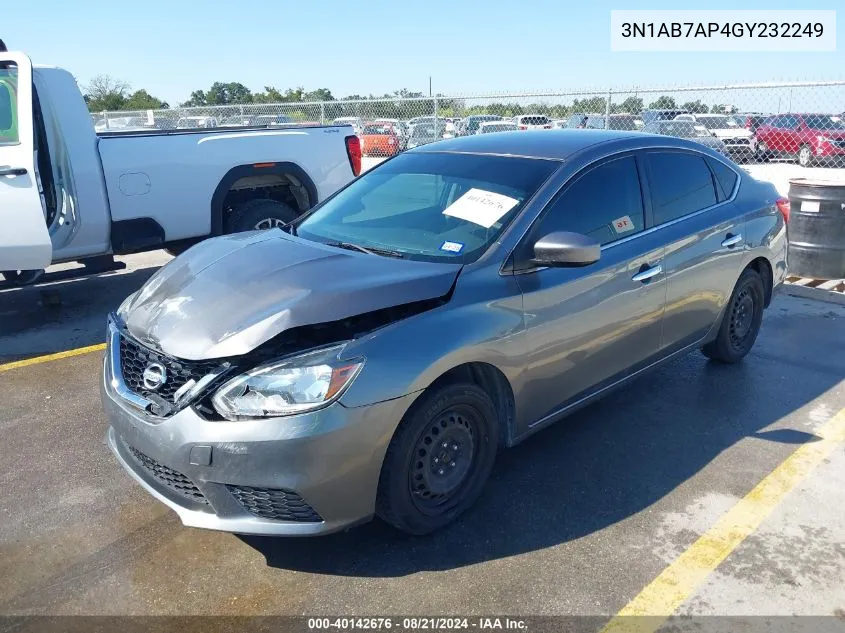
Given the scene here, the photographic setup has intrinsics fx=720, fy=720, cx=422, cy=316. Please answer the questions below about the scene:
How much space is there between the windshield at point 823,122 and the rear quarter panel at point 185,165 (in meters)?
12.5

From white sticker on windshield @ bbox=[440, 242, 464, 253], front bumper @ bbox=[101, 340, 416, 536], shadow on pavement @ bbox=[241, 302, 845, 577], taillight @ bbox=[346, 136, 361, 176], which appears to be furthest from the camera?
taillight @ bbox=[346, 136, 361, 176]

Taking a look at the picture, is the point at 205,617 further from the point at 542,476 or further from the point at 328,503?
the point at 542,476

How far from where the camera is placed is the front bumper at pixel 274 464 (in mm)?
2609

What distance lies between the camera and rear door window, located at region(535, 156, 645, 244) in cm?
355

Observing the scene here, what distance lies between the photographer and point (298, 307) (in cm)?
282

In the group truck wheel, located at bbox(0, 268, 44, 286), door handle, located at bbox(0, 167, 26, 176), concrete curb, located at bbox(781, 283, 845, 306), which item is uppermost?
door handle, located at bbox(0, 167, 26, 176)

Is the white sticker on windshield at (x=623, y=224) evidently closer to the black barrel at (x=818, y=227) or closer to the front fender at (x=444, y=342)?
the front fender at (x=444, y=342)

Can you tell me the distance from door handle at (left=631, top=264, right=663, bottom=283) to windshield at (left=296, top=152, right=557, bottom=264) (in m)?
0.75

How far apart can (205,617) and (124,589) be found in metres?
0.40

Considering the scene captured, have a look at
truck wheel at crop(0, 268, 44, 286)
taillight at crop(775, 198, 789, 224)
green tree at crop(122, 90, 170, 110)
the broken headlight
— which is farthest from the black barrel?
green tree at crop(122, 90, 170, 110)

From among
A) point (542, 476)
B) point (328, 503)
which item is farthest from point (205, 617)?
point (542, 476)

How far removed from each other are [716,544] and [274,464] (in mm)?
1936

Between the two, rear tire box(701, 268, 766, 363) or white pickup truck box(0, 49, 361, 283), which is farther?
white pickup truck box(0, 49, 361, 283)

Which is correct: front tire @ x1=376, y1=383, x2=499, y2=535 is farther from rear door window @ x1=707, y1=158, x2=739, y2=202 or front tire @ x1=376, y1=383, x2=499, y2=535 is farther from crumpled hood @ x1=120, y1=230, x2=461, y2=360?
rear door window @ x1=707, y1=158, x2=739, y2=202
